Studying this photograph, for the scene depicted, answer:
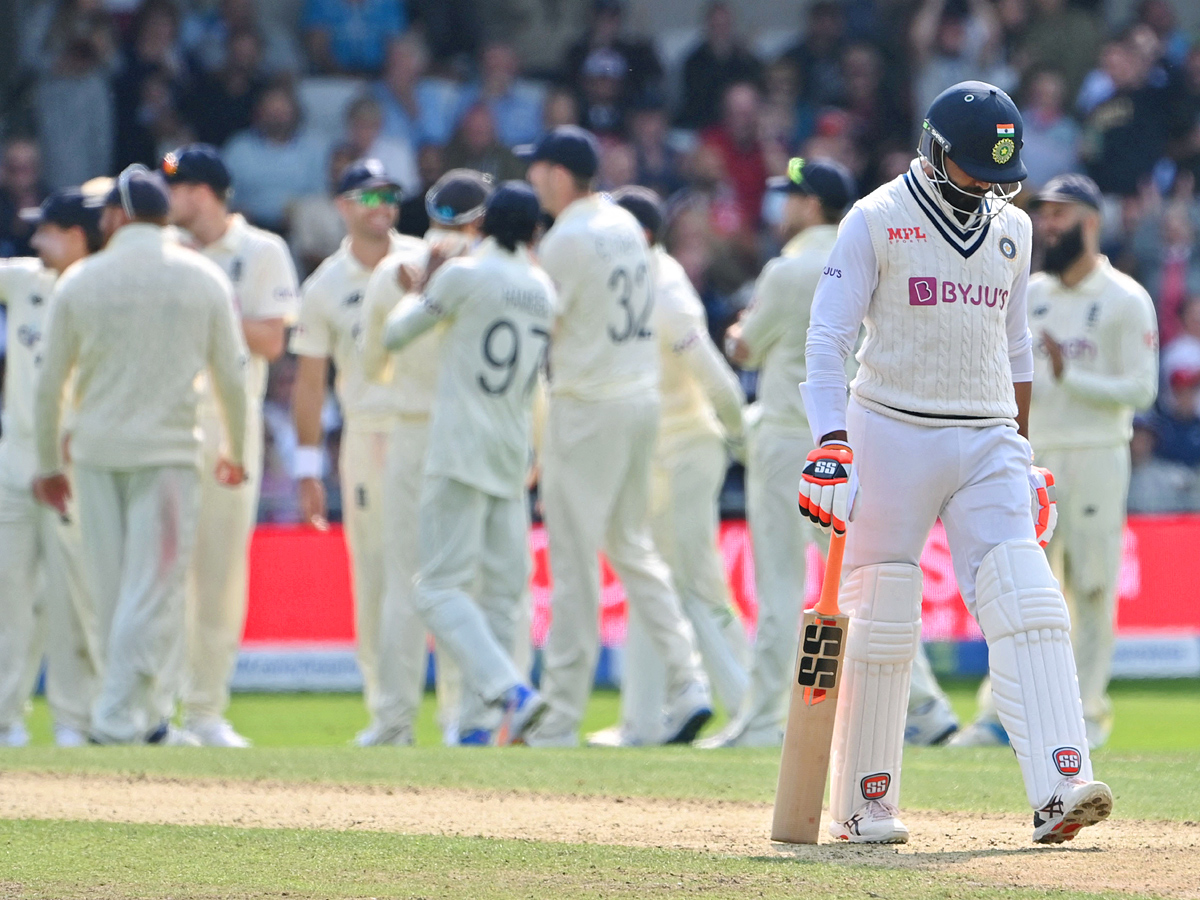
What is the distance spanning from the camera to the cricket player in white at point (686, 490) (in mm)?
9883

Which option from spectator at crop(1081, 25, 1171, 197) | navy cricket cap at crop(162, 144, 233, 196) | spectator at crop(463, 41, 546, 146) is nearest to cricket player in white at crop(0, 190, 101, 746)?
navy cricket cap at crop(162, 144, 233, 196)

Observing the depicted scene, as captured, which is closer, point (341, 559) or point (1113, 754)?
point (1113, 754)

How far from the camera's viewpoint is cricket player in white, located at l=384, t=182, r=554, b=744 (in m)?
8.59

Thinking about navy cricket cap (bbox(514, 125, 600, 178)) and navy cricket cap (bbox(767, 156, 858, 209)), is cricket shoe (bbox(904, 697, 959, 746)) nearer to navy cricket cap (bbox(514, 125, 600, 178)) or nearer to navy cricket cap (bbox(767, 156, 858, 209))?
navy cricket cap (bbox(767, 156, 858, 209))

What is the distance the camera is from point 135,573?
877 cm

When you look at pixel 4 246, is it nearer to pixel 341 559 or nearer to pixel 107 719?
pixel 341 559

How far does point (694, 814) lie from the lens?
641cm

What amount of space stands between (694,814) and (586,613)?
2.81m


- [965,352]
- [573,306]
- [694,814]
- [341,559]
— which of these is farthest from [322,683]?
[965,352]

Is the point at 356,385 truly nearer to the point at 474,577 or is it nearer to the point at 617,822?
the point at 474,577

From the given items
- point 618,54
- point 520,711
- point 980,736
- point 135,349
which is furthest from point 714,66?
point 520,711

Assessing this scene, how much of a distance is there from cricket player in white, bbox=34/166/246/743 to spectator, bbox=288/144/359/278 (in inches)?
293

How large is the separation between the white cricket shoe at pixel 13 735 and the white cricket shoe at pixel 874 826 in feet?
Result: 18.7

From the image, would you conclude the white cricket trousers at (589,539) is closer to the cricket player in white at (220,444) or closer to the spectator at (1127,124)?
the cricket player in white at (220,444)
